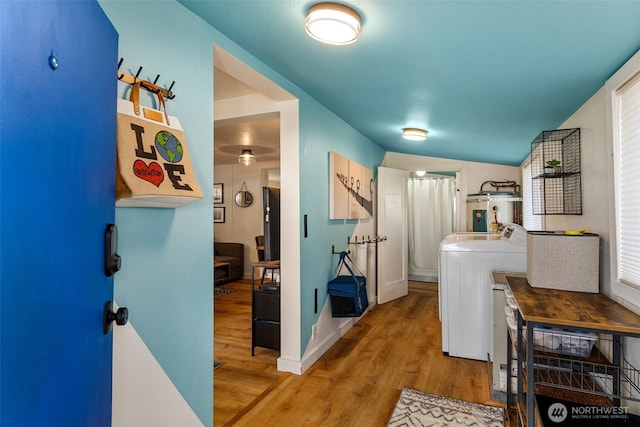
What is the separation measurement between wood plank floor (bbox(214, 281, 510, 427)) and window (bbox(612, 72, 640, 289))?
1.34 meters

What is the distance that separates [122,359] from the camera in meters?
1.28

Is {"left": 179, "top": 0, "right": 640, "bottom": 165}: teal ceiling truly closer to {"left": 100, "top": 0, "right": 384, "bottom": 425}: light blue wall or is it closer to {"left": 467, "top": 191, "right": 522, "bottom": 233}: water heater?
{"left": 100, "top": 0, "right": 384, "bottom": 425}: light blue wall

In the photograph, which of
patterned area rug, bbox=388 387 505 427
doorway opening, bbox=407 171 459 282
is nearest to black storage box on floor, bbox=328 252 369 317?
patterned area rug, bbox=388 387 505 427

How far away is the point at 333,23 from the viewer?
149cm

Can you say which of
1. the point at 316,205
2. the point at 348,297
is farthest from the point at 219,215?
the point at 348,297

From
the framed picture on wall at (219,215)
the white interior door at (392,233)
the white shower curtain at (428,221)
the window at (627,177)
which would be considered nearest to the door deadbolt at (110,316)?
the window at (627,177)

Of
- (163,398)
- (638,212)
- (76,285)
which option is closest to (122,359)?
(163,398)

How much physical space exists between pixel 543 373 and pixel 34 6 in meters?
2.43

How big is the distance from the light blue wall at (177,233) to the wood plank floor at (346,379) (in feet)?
2.22

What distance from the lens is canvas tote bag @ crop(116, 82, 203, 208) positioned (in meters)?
1.16

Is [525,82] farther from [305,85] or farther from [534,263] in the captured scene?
[305,85]

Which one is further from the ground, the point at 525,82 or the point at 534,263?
the point at 525,82

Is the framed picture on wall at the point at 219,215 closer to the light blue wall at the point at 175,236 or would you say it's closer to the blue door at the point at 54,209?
the light blue wall at the point at 175,236

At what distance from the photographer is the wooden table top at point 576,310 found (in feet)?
4.36
